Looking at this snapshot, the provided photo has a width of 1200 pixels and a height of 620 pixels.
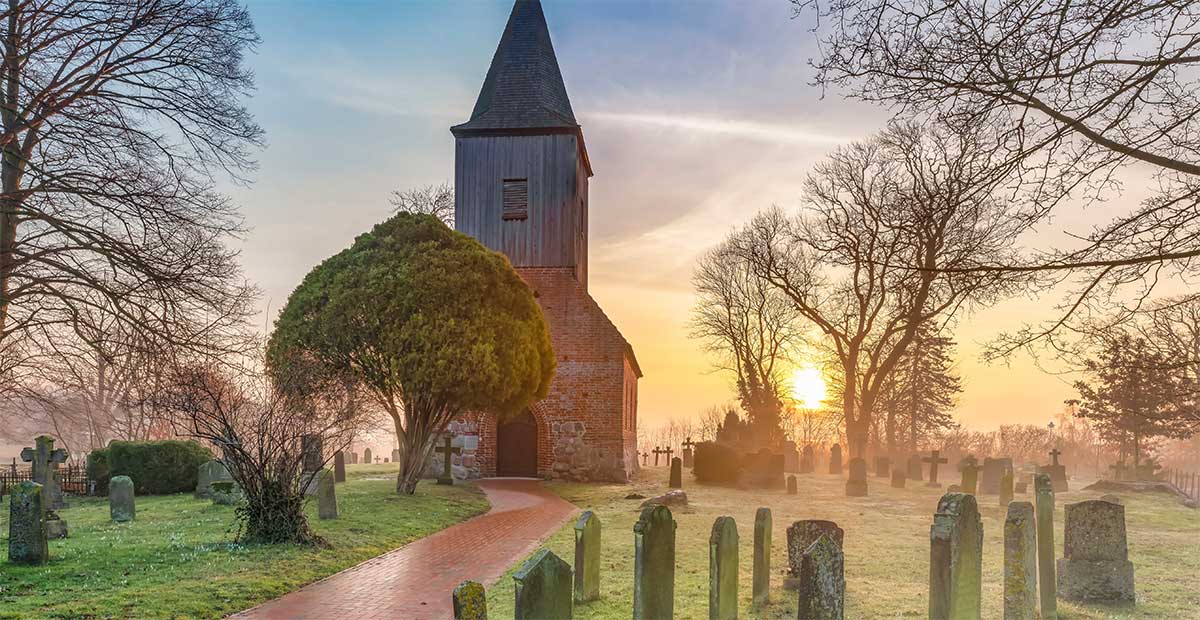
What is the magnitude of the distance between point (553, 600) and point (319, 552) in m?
8.22

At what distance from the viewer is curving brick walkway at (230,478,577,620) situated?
8984 mm

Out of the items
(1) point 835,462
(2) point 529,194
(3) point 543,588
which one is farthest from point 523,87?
(3) point 543,588

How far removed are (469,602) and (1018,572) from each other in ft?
19.3

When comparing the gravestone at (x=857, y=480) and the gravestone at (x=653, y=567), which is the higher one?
the gravestone at (x=653, y=567)

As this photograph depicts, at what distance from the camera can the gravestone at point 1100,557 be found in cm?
956

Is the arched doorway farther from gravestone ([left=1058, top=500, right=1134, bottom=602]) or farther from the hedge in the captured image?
gravestone ([left=1058, top=500, right=1134, bottom=602])

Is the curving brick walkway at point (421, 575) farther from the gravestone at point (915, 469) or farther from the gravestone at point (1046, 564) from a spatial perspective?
the gravestone at point (915, 469)

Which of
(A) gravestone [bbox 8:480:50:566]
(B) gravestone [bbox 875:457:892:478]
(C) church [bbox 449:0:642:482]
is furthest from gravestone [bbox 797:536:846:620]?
(B) gravestone [bbox 875:457:892:478]

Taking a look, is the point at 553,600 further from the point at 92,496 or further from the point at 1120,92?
the point at 92,496

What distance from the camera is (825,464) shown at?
54062 mm

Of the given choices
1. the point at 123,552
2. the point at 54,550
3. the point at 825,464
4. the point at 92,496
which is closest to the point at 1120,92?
the point at 123,552

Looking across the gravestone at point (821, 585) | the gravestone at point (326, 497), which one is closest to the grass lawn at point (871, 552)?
the gravestone at point (821, 585)

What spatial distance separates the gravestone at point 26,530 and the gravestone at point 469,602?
9086 millimetres

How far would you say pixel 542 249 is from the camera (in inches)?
1211
